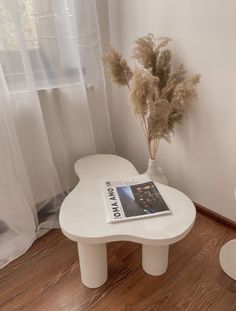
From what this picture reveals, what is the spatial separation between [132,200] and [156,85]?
669mm

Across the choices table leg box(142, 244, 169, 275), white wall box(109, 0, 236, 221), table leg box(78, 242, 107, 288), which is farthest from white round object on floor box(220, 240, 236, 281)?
table leg box(78, 242, 107, 288)

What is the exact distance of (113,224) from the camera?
111 cm

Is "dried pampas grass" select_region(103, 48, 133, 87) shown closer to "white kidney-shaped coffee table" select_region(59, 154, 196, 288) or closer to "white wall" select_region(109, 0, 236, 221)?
"white wall" select_region(109, 0, 236, 221)

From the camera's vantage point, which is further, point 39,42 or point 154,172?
point 154,172

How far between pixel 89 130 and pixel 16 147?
51 cm

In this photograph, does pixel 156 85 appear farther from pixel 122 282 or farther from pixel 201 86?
pixel 122 282

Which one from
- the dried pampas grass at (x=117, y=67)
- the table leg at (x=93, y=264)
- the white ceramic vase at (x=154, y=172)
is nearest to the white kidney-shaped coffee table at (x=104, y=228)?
the table leg at (x=93, y=264)

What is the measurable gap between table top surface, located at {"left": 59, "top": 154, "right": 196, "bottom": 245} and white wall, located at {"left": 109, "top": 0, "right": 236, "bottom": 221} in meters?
0.40

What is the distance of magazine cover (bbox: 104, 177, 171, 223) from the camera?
1.16 meters

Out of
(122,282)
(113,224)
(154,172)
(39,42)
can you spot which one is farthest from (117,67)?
(122,282)

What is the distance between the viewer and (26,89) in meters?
1.33

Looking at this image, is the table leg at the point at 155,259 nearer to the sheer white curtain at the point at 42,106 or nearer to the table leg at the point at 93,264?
the table leg at the point at 93,264

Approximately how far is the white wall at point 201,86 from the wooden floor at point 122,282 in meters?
0.37

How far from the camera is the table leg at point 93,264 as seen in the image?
117cm
